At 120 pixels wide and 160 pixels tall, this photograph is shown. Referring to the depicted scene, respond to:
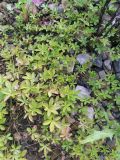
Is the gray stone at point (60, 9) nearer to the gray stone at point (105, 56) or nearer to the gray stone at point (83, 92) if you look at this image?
the gray stone at point (105, 56)

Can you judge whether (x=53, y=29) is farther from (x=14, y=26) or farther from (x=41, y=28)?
(x=14, y=26)

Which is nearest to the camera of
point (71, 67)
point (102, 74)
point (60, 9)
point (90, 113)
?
point (90, 113)

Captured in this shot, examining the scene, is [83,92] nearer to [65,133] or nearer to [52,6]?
[65,133]

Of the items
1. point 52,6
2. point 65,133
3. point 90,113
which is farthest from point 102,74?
point 52,6

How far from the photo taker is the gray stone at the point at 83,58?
11.4 feet

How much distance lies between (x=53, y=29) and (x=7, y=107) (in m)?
1.07

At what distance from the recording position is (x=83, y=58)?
11.5 feet

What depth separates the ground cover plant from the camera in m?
2.98

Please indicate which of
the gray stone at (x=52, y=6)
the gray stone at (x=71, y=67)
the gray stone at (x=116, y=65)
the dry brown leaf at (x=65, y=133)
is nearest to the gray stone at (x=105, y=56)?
the gray stone at (x=116, y=65)

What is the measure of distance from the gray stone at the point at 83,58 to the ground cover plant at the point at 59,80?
1cm

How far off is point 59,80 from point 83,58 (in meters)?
0.44

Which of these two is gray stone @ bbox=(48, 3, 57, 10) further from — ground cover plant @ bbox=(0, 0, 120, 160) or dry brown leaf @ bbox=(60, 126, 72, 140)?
dry brown leaf @ bbox=(60, 126, 72, 140)

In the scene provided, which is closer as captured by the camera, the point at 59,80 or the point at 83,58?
the point at 59,80

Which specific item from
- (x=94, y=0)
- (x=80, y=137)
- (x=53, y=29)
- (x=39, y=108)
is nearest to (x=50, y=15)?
(x=53, y=29)
